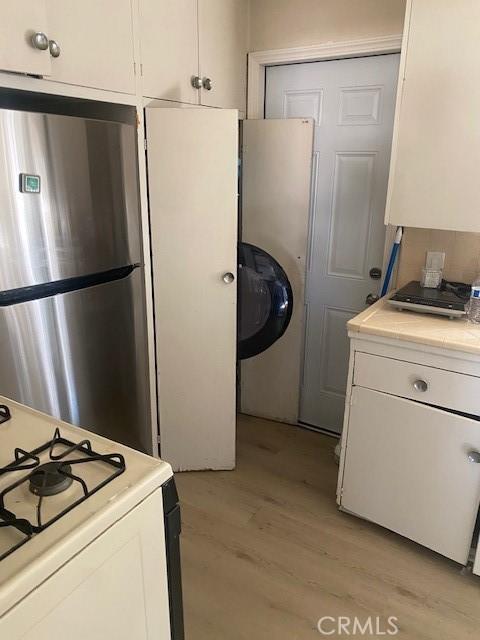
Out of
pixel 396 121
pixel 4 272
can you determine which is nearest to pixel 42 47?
pixel 4 272

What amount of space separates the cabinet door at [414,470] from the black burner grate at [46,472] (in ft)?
3.99

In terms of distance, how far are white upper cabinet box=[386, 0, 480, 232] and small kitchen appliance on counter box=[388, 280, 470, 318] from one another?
287mm

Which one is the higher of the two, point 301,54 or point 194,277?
point 301,54

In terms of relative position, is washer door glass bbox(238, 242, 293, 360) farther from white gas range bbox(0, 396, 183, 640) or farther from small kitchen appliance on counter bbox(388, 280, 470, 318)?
white gas range bbox(0, 396, 183, 640)

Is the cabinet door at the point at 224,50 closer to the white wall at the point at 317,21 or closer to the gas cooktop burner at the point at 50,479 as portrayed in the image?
the white wall at the point at 317,21

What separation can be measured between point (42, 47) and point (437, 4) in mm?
1352

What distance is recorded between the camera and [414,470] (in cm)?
187

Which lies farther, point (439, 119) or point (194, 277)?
point (194, 277)

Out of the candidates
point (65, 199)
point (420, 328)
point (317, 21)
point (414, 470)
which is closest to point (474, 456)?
point (414, 470)

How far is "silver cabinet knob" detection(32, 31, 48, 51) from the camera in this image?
142cm

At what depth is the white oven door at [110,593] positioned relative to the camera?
752 mm

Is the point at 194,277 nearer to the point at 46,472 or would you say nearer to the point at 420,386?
the point at 420,386

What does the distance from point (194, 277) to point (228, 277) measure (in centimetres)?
15

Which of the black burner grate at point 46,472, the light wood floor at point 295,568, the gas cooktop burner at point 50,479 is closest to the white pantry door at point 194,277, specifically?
the light wood floor at point 295,568
